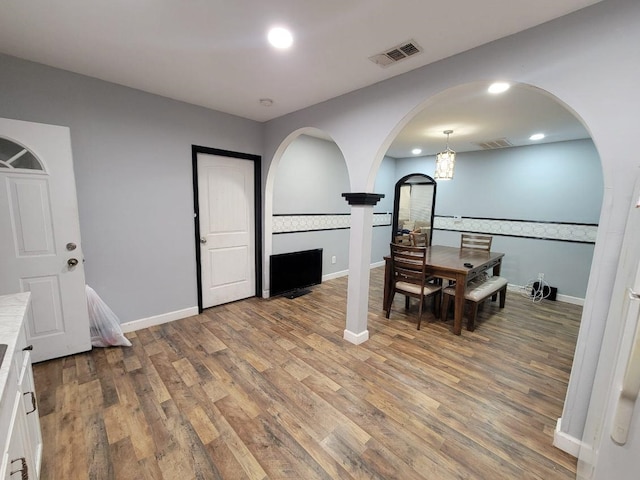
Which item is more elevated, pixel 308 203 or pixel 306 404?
pixel 308 203

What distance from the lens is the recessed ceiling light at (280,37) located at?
1.65 m

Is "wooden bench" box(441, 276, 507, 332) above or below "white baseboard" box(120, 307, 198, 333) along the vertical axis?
above

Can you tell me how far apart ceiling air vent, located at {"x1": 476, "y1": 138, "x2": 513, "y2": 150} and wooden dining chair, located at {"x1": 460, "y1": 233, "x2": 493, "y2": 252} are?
59.0 inches

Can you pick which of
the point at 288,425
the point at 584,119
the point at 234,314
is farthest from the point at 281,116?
the point at 288,425

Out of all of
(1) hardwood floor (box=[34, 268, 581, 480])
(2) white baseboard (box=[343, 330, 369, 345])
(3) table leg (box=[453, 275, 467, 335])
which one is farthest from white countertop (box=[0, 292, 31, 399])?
(3) table leg (box=[453, 275, 467, 335])

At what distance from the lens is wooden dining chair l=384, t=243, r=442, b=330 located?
2.92 m

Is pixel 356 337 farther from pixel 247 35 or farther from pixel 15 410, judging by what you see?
pixel 247 35

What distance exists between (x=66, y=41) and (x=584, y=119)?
128 inches

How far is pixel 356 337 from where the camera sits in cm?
260

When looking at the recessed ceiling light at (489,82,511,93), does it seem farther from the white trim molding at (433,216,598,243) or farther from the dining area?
the white trim molding at (433,216,598,243)

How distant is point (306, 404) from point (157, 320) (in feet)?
6.64

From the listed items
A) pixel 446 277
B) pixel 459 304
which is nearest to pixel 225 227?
pixel 446 277

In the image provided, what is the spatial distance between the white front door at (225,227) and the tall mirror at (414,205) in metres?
3.34

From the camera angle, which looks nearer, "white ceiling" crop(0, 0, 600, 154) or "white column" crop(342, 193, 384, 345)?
"white ceiling" crop(0, 0, 600, 154)
